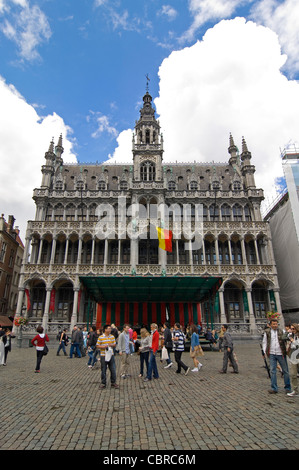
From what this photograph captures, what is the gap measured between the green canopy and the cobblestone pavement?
45.3 feet

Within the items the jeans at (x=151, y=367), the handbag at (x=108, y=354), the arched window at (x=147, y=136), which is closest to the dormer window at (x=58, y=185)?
the arched window at (x=147, y=136)

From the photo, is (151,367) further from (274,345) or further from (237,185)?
(237,185)

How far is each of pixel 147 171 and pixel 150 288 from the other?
1807 cm

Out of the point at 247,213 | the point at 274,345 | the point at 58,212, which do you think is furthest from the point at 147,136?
the point at 274,345

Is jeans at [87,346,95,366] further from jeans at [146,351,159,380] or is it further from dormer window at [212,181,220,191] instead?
dormer window at [212,181,220,191]

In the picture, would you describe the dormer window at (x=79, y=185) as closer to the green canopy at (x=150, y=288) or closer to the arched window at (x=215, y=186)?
the green canopy at (x=150, y=288)

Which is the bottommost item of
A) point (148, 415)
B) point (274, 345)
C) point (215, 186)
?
point (148, 415)

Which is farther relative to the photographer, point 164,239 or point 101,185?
point 101,185

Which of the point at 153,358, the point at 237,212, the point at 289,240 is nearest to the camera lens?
the point at 153,358

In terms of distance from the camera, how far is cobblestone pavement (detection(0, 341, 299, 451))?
452cm

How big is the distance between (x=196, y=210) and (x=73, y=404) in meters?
31.6

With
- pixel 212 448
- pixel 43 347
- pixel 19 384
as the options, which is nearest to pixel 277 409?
pixel 212 448

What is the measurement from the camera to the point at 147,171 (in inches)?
1471

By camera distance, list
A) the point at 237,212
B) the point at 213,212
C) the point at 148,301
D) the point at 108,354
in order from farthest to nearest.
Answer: the point at 237,212
the point at 213,212
the point at 148,301
the point at 108,354
